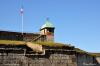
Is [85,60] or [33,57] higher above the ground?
[33,57]

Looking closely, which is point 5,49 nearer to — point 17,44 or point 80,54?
point 17,44

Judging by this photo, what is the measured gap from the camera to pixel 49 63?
26.9 meters

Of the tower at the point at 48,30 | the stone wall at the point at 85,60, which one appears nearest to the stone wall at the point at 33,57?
the stone wall at the point at 85,60

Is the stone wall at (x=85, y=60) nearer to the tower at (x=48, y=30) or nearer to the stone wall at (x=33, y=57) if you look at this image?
the stone wall at (x=33, y=57)

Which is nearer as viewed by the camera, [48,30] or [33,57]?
[33,57]

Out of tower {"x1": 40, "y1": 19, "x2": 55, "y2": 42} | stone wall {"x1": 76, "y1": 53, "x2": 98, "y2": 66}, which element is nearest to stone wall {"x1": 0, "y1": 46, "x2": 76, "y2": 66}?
stone wall {"x1": 76, "y1": 53, "x2": 98, "y2": 66}

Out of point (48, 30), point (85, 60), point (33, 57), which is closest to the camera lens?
point (33, 57)

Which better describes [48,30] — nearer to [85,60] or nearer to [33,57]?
[85,60]

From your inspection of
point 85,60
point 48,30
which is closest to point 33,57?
point 85,60

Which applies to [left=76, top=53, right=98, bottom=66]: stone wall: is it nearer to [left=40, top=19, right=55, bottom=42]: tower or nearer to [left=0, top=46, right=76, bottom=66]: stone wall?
[left=0, top=46, right=76, bottom=66]: stone wall

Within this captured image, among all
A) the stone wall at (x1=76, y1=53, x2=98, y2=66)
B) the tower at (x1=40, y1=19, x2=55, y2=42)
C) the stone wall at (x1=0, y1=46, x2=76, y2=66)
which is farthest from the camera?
the tower at (x1=40, y1=19, x2=55, y2=42)

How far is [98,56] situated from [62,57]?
12.3 metres

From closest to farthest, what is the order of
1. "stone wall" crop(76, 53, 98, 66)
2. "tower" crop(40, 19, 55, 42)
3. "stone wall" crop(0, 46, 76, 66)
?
"stone wall" crop(0, 46, 76, 66)
"stone wall" crop(76, 53, 98, 66)
"tower" crop(40, 19, 55, 42)

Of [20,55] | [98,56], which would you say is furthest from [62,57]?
[98,56]
